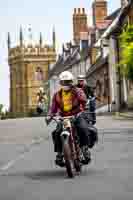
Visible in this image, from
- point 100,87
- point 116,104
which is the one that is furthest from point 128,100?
point 100,87

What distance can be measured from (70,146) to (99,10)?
249 feet

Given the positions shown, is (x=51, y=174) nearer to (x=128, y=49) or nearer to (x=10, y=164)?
(x=10, y=164)

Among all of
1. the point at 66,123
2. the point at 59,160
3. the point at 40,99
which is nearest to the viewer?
the point at 66,123

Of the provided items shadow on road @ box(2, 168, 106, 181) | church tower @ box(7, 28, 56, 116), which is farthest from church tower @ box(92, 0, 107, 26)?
church tower @ box(7, 28, 56, 116)

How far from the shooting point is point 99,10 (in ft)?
284

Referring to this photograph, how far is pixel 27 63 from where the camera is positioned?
164 meters

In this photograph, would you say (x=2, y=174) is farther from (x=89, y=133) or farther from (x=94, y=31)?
(x=94, y=31)

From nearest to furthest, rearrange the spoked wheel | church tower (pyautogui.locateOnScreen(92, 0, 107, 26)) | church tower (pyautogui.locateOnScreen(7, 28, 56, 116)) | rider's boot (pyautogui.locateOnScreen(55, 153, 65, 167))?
the spoked wheel
rider's boot (pyautogui.locateOnScreen(55, 153, 65, 167))
church tower (pyautogui.locateOnScreen(92, 0, 107, 26))
church tower (pyautogui.locateOnScreen(7, 28, 56, 116))

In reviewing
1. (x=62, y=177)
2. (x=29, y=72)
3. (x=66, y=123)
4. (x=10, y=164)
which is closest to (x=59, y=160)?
(x=62, y=177)

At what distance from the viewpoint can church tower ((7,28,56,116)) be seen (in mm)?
162625

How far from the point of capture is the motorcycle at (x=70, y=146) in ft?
37.5

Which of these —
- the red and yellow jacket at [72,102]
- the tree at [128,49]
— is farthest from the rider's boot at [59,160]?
the tree at [128,49]

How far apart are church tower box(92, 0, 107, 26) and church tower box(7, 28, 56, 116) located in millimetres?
75099

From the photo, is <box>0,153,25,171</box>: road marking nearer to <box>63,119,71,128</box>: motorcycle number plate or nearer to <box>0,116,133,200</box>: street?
<box>0,116,133,200</box>: street
